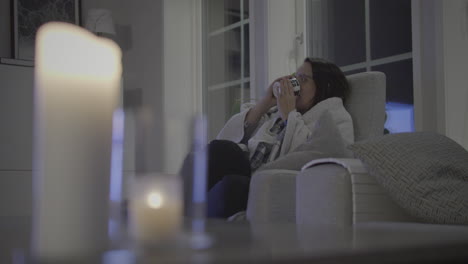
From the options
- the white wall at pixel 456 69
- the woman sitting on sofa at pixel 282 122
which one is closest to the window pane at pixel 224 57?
the woman sitting on sofa at pixel 282 122

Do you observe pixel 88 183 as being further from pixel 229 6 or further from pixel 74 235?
pixel 229 6

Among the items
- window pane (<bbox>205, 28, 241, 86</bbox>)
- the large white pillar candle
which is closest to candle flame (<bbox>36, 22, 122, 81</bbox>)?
the large white pillar candle

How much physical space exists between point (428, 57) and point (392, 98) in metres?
0.51

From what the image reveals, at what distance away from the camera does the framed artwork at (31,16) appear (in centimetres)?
440

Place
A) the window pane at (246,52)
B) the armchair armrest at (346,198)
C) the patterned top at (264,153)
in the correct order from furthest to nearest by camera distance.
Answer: the window pane at (246,52) < the patterned top at (264,153) < the armchair armrest at (346,198)

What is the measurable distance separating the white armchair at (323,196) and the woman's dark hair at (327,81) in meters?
0.92

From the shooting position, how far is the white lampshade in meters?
4.27

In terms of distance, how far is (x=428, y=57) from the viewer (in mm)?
2295

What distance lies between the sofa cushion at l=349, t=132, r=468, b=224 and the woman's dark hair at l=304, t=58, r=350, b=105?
1114mm

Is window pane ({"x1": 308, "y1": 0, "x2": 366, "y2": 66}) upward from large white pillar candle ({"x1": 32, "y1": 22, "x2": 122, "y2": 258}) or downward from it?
upward

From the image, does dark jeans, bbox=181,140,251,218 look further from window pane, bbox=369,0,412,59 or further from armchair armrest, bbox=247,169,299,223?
window pane, bbox=369,0,412,59

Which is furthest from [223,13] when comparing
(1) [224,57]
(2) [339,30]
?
(2) [339,30]

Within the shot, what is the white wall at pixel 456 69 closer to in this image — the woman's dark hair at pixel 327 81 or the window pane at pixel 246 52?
the woman's dark hair at pixel 327 81

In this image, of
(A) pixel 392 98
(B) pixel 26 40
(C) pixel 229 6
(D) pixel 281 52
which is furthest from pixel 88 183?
(B) pixel 26 40
